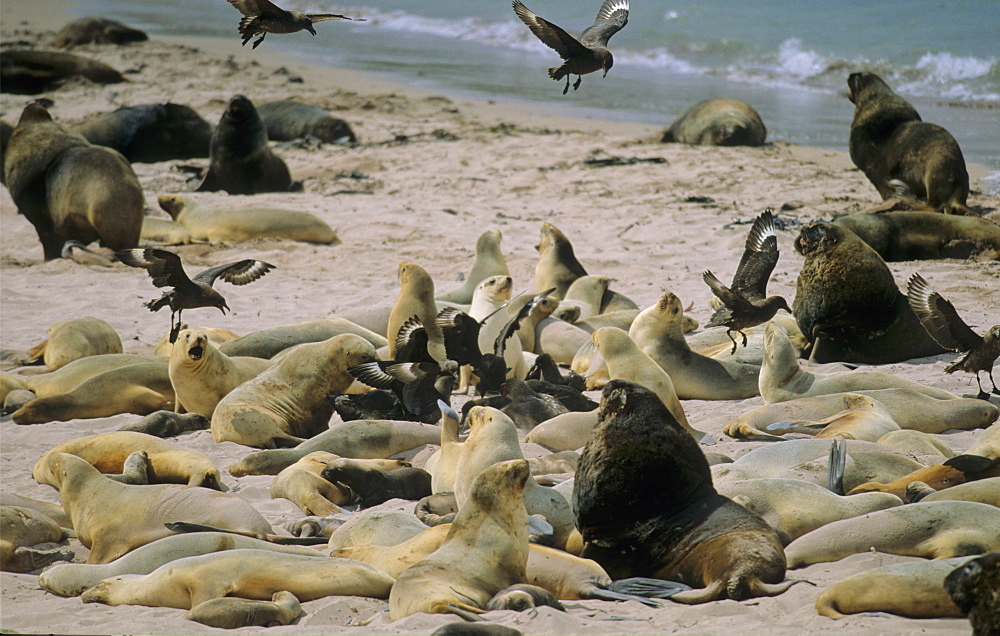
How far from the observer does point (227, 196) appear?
11578 millimetres

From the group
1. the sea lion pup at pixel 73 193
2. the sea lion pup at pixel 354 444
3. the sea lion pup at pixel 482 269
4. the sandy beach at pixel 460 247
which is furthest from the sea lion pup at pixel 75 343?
the sea lion pup at pixel 73 193

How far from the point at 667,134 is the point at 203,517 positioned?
11205mm

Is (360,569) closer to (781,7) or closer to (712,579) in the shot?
(712,579)

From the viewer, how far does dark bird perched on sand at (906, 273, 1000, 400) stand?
5.23m

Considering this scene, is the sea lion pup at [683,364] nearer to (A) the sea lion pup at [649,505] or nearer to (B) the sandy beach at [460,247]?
(B) the sandy beach at [460,247]

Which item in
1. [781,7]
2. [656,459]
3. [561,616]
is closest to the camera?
[561,616]

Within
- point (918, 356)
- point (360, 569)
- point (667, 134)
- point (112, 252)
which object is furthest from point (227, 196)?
point (360, 569)

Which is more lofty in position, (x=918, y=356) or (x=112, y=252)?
(x=918, y=356)

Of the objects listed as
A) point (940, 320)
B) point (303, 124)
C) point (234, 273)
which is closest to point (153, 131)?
point (303, 124)

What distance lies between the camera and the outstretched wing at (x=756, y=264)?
19.3 feet

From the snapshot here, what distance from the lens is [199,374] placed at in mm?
5555

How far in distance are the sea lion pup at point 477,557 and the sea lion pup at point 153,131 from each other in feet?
35.2

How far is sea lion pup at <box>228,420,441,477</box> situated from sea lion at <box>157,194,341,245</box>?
16.2 feet

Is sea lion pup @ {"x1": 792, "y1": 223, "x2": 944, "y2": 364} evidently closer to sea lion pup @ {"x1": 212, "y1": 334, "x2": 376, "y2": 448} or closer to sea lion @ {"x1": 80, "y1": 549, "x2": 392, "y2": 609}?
sea lion pup @ {"x1": 212, "y1": 334, "x2": 376, "y2": 448}
